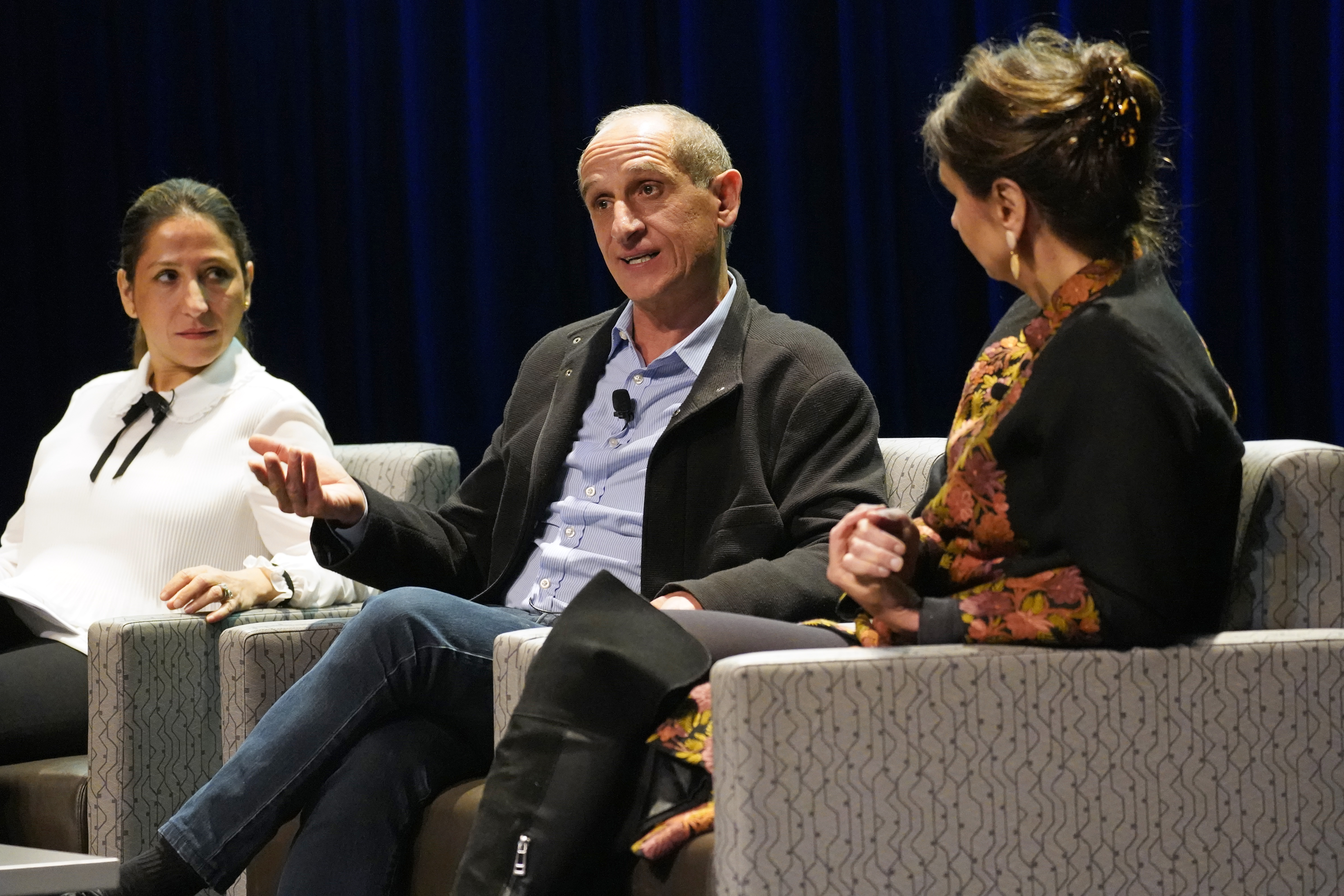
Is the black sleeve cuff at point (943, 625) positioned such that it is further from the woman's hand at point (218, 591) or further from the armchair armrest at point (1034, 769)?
the woman's hand at point (218, 591)

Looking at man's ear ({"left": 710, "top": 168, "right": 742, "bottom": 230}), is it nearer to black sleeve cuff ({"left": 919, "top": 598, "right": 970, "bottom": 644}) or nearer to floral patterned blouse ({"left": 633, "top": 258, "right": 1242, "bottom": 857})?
floral patterned blouse ({"left": 633, "top": 258, "right": 1242, "bottom": 857})

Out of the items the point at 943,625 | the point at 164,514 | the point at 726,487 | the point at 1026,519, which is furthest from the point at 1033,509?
the point at 164,514

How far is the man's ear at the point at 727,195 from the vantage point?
7.37 feet

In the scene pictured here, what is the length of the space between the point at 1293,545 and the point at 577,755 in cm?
80

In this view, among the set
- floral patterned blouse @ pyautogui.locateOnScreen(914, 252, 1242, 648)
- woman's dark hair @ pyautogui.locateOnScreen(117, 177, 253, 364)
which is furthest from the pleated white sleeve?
floral patterned blouse @ pyautogui.locateOnScreen(914, 252, 1242, 648)

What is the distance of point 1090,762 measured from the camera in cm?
145

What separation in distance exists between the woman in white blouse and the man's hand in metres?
0.77

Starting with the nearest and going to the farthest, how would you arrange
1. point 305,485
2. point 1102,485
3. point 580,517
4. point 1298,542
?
point 1102,485, point 1298,542, point 305,485, point 580,517

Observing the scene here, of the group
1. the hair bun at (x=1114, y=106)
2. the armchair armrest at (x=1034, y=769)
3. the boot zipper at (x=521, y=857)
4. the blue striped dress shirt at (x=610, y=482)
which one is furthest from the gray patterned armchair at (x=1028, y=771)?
the blue striped dress shirt at (x=610, y=482)

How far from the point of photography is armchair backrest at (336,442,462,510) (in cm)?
253

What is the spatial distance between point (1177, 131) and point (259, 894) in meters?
1.84

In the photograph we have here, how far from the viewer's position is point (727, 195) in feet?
7.43

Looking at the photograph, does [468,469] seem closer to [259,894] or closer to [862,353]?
[862,353]

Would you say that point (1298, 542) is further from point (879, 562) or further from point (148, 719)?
point (148, 719)
